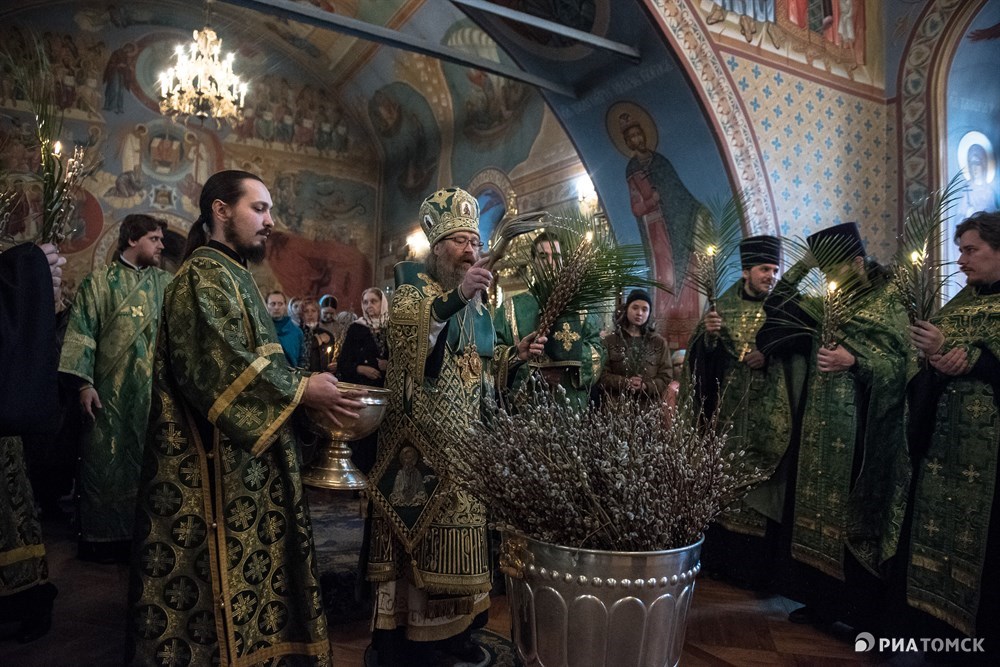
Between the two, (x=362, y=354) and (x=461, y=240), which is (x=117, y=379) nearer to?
(x=362, y=354)

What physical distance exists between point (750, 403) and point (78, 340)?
12.7 ft

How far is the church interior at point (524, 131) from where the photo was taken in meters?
4.27

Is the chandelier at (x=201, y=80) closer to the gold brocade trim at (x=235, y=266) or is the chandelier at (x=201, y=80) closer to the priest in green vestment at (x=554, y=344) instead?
the priest in green vestment at (x=554, y=344)

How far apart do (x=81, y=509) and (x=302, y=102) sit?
14007 millimetres

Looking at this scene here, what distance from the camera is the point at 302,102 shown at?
53.7 ft

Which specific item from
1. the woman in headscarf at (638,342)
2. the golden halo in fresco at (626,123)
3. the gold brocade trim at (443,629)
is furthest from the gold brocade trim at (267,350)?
the golden halo in fresco at (626,123)

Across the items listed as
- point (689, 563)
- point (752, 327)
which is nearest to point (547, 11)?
point (752, 327)

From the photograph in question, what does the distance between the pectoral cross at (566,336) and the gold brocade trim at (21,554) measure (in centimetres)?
249

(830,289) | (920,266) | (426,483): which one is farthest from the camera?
(830,289)

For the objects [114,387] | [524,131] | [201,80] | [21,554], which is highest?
[201,80]

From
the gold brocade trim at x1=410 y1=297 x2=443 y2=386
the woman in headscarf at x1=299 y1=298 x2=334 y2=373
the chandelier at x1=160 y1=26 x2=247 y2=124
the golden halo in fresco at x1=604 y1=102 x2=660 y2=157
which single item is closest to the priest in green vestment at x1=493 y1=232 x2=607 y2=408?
the gold brocade trim at x1=410 y1=297 x2=443 y2=386

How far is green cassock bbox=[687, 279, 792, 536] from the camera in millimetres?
4285

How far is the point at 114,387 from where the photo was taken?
4.07 m

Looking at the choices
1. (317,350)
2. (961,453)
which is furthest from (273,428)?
(317,350)
